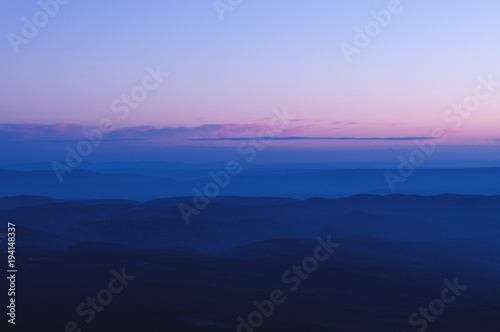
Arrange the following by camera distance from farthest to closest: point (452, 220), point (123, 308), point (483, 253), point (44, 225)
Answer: point (452, 220) → point (44, 225) → point (483, 253) → point (123, 308)

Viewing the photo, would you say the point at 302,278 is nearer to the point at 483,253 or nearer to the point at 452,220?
the point at 483,253

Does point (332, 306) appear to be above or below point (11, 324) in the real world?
above

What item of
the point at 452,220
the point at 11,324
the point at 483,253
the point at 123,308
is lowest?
the point at 11,324

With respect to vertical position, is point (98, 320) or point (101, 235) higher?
point (101, 235)

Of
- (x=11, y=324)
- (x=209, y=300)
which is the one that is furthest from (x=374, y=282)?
(x=11, y=324)

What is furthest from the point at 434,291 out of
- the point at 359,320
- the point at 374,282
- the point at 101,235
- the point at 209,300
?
the point at 101,235

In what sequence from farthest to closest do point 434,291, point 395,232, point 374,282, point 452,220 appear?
point 452,220
point 395,232
point 374,282
point 434,291

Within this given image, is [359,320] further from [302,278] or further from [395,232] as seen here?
[395,232]

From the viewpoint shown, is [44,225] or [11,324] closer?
[11,324]

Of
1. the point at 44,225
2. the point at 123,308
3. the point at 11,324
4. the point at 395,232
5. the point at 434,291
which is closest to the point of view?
the point at 11,324
